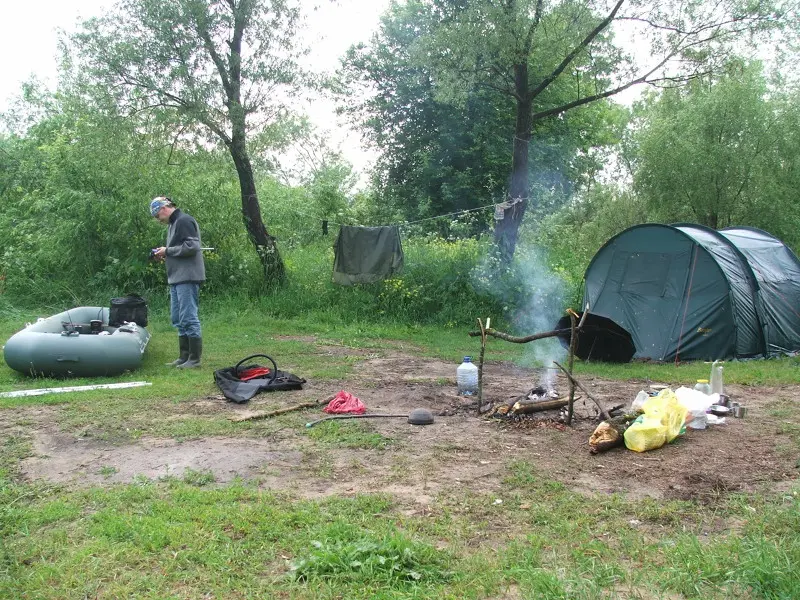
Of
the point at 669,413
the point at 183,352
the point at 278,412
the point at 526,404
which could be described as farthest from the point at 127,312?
the point at 669,413

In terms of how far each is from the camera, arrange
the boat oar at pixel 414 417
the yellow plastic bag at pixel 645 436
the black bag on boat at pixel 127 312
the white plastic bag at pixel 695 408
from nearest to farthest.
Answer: the yellow plastic bag at pixel 645 436
the white plastic bag at pixel 695 408
the boat oar at pixel 414 417
the black bag on boat at pixel 127 312

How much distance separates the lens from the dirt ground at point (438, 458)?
3756 millimetres

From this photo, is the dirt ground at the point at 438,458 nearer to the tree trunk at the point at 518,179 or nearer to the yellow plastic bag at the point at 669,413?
the yellow plastic bag at the point at 669,413

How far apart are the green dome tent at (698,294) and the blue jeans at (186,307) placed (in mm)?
5484

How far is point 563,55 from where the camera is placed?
10.8 meters

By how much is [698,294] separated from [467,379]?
4070 millimetres

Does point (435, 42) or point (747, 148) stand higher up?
point (435, 42)

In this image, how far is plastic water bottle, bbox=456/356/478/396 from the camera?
6.04 m

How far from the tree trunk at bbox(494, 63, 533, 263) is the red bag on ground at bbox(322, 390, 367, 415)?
20.8 feet

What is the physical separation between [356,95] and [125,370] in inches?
563

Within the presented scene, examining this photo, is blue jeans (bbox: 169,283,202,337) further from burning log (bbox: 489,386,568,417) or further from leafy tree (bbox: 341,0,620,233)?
leafy tree (bbox: 341,0,620,233)

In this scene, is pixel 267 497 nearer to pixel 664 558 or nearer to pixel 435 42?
pixel 664 558

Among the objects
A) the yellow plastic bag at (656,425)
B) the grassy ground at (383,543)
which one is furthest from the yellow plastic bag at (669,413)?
the grassy ground at (383,543)

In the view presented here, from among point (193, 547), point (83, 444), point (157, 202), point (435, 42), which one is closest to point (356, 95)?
point (435, 42)
